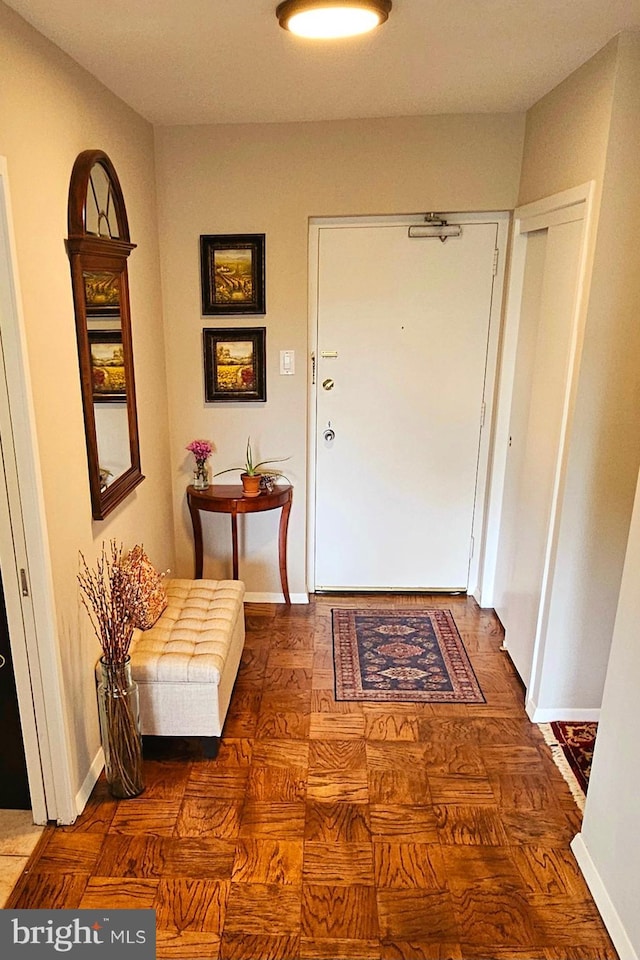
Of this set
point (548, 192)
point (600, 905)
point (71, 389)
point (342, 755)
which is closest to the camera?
point (600, 905)

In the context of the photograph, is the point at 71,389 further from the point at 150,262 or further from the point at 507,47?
the point at 507,47

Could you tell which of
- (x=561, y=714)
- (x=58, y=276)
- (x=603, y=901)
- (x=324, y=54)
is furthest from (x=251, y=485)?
(x=603, y=901)

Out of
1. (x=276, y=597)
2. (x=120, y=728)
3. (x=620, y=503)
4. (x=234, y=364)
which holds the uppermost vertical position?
(x=234, y=364)

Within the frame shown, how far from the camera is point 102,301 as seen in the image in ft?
7.79

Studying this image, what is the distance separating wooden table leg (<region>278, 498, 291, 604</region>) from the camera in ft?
11.3

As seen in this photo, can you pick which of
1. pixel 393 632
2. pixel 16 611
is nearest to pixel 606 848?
pixel 393 632

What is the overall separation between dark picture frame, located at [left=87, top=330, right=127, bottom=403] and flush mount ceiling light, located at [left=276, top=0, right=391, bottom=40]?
115 centimetres

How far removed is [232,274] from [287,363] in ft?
1.70

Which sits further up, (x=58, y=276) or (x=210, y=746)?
(x=58, y=276)

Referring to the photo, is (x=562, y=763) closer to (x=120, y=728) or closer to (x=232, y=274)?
(x=120, y=728)

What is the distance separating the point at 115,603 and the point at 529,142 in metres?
2.68

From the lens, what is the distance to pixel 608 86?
2135 millimetres

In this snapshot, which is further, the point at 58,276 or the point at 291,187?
the point at 291,187

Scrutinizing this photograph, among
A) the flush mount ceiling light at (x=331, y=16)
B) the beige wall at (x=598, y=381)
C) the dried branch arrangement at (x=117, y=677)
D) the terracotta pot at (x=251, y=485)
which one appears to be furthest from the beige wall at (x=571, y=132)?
the dried branch arrangement at (x=117, y=677)
